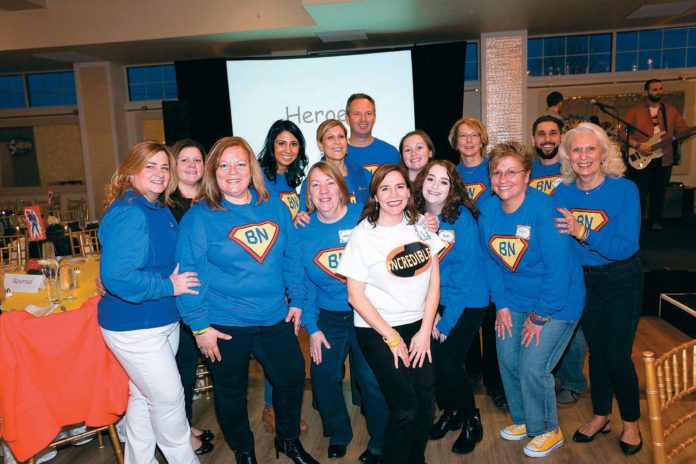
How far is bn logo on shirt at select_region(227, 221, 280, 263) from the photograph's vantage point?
6.82 feet

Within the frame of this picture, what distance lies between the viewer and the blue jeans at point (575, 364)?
2.88 m

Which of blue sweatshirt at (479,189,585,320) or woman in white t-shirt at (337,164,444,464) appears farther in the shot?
blue sweatshirt at (479,189,585,320)

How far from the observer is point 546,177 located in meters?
3.02

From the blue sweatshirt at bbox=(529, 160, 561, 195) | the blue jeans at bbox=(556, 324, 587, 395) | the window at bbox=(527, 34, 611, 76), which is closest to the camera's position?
the blue jeans at bbox=(556, 324, 587, 395)

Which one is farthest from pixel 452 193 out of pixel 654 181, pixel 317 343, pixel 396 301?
pixel 654 181

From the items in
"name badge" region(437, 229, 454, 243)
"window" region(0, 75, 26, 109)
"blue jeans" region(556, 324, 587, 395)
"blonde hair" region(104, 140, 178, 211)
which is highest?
"window" region(0, 75, 26, 109)

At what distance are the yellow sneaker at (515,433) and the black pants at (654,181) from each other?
4.35 metres

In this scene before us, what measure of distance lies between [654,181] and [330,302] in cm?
521

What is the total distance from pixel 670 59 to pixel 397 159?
20.2ft

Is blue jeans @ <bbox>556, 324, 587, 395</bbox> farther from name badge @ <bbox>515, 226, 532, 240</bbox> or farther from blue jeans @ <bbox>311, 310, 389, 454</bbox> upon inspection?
blue jeans @ <bbox>311, 310, 389, 454</bbox>

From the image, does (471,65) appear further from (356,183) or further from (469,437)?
(469,437)

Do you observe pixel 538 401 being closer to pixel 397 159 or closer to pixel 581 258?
pixel 581 258

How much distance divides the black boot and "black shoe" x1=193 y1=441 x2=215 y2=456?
1.24 meters

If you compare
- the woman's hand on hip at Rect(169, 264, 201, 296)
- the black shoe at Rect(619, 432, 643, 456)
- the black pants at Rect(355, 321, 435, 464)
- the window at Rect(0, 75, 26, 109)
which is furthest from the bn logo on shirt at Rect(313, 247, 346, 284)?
the window at Rect(0, 75, 26, 109)
